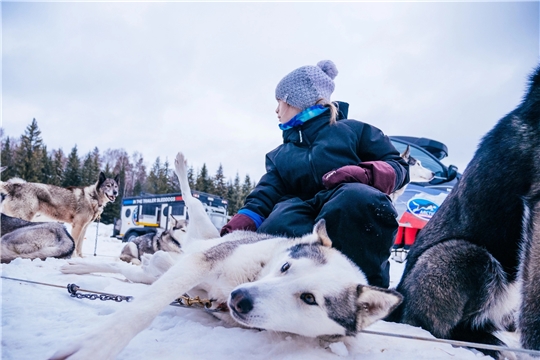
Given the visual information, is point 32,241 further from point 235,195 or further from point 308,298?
point 235,195

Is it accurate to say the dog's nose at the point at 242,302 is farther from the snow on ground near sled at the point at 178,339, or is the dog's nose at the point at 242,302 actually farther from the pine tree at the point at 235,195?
the pine tree at the point at 235,195

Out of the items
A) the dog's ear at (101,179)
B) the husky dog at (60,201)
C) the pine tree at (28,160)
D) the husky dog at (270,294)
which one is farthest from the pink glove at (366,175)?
the pine tree at (28,160)

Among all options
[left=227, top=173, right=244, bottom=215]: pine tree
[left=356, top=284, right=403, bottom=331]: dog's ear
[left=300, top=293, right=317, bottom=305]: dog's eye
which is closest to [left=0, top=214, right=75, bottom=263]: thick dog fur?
[left=300, top=293, right=317, bottom=305]: dog's eye

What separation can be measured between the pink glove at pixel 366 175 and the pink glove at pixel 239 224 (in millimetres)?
773

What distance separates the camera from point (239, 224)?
281 centimetres

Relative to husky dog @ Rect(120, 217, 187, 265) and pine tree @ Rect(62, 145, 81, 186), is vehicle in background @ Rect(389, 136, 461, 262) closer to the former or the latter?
husky dog @ Rect(120, 217, 187, 265)

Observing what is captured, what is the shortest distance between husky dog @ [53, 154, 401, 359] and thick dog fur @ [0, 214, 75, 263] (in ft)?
14.9

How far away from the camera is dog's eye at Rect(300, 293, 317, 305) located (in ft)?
5.15

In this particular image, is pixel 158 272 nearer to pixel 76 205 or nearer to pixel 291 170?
pixel 291 170

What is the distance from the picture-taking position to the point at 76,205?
10.5 metres

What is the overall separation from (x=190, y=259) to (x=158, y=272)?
133 centimetres

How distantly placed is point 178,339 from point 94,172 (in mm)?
32554

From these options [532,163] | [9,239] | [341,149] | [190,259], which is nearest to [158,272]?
[190,259]

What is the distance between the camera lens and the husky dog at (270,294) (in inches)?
51.5
